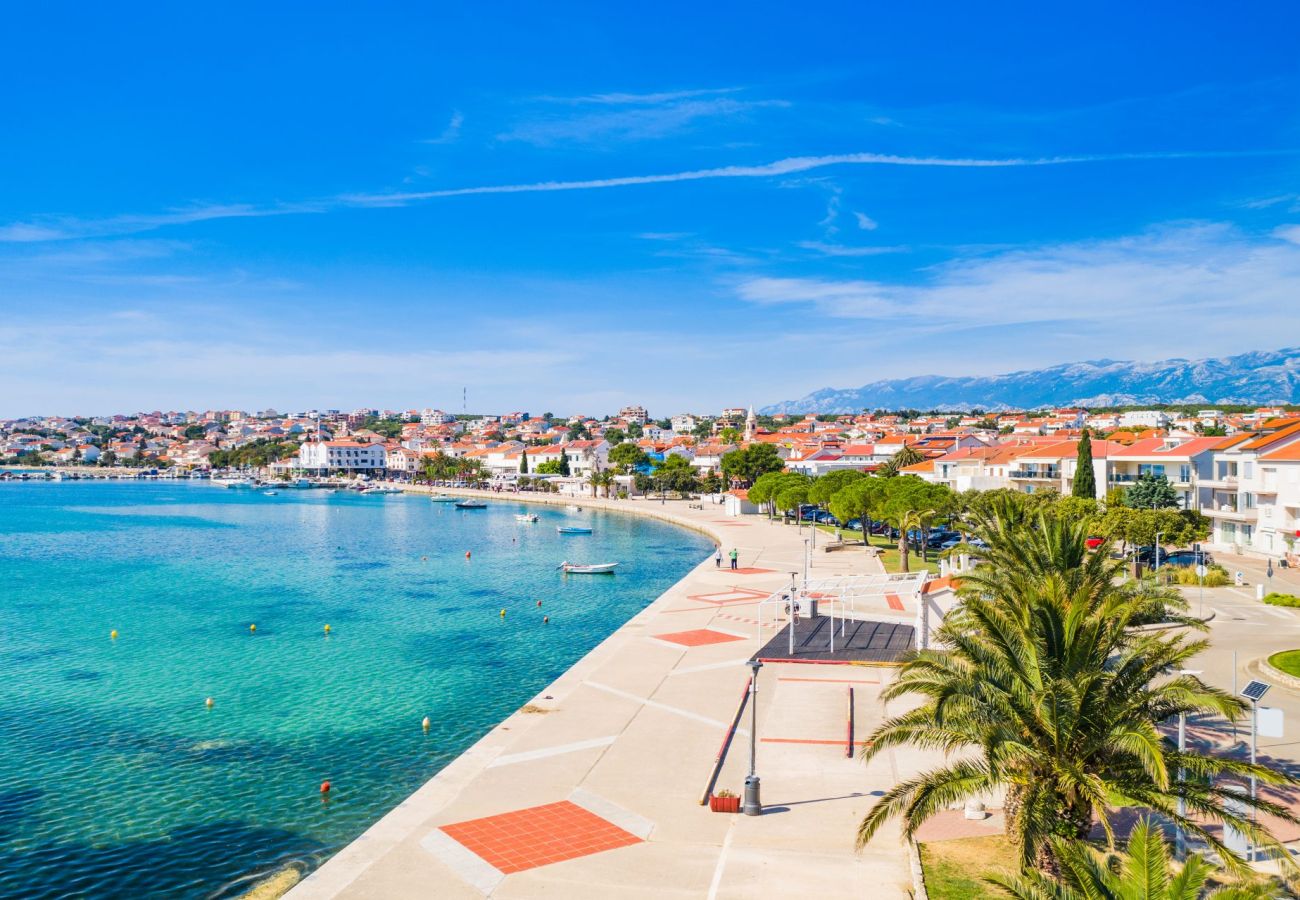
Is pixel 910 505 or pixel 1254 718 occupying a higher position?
pixel 910 505

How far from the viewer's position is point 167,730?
22953mm

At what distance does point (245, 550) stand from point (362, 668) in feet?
136

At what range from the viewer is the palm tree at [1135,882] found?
775 cm

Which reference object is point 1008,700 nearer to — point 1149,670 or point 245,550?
point 1149,670

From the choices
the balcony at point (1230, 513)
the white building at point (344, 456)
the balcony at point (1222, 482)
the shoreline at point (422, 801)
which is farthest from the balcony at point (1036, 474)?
the white building at point (344, 456)

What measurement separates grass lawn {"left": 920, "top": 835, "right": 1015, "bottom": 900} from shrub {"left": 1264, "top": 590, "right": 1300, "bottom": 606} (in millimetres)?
27789

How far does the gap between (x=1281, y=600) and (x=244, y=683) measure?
37018 millimetres

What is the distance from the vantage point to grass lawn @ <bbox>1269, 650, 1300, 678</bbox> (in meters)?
23.7

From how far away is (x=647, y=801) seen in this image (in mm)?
15969

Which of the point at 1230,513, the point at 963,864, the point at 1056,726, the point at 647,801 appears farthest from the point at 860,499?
the point at 1056,726

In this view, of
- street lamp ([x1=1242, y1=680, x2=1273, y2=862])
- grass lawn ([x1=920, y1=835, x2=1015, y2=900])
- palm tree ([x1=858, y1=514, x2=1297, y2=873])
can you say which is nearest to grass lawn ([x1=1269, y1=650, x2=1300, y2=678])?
street lamp ([x1=1242, y1=680, x2=1273, y2=862])

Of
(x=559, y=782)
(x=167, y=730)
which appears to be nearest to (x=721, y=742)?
(x=559, y=782)

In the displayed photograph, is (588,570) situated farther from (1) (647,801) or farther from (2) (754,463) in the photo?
(2) (754,463)

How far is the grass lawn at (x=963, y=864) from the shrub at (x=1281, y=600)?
27.8 meters
